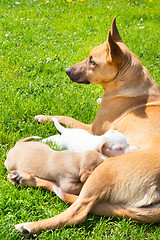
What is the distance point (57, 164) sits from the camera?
10.3 feet

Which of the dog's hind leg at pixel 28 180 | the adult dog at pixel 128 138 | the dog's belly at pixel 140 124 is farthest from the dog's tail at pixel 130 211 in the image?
the dog's belly at pixel 140 124

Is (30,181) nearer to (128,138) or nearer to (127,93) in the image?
(128,138)

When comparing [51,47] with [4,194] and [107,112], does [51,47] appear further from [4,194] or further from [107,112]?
[4,194]

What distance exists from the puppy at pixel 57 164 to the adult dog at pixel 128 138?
0.40ft

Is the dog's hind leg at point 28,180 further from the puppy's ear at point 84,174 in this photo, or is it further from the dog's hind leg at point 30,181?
the puppy's ear at point 84,174

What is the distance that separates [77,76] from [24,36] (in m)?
3.06

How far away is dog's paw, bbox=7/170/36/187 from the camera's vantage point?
314 cm

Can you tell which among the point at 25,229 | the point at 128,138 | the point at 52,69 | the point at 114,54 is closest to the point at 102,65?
the point at 114,54

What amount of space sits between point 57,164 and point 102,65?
1.54 m

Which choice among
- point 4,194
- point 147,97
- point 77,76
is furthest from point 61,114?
point 4,194

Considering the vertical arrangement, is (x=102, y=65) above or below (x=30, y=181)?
above

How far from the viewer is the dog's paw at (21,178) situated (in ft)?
10.3

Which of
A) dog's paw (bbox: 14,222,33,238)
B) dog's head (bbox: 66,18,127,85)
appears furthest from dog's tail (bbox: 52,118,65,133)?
dog's paw (bbox: 14,222,33,238)

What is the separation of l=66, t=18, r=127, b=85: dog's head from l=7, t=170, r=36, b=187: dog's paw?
65.2 inches
